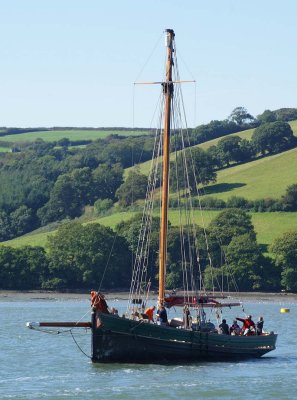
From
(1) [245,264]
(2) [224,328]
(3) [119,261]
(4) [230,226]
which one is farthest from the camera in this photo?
(4) [230,226]

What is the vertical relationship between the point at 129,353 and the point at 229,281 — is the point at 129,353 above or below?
below

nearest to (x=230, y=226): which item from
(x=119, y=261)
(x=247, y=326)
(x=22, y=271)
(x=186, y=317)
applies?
(x=119, y=261)

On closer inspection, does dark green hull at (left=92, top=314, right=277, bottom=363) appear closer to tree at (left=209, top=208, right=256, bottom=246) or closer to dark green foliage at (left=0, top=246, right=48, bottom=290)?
tree at (left=209, top=208, right=256, bottom=246)

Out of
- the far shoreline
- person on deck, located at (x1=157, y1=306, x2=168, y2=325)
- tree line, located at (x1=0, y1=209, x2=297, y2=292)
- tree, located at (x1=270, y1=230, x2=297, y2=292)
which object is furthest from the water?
tree, located at (x1=270, y1=230, x2=297, y2=292)

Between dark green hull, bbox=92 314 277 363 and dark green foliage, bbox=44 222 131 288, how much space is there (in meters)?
107

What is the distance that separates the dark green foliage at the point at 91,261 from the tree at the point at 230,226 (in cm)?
1345

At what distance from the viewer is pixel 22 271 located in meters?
181

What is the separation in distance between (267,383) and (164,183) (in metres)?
13.6

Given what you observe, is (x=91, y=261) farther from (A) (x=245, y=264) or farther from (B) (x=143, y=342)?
(B) (x=143, y=342)

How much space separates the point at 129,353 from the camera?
67125 millimetres

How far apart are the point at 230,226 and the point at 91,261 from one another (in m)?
22.9

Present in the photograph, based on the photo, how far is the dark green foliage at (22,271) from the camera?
182m

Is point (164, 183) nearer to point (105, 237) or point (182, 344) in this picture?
point (182, 344)

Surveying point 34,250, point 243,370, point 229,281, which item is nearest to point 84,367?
point 243,370
